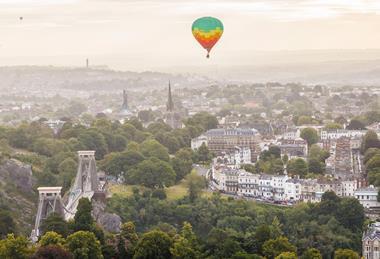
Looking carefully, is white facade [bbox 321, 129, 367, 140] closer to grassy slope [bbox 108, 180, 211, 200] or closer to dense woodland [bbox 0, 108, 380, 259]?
dense woodland [bbox 0, 108, 380, 259]

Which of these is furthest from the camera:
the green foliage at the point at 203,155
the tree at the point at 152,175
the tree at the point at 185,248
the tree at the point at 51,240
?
the green foliage at the point at 203,155

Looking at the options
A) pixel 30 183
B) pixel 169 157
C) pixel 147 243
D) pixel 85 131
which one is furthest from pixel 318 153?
pixel 147 243

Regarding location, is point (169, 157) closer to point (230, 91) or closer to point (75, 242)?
point (75, 242)

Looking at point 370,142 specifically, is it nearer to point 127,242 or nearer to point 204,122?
point 204,122

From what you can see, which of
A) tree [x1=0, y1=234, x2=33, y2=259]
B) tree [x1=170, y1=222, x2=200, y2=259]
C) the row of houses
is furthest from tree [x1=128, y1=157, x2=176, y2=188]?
tree [x1=0, y1=234, x2=33, y2=259]

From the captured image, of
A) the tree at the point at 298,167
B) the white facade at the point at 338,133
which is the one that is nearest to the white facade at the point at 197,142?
the white facade at the point at 338,133

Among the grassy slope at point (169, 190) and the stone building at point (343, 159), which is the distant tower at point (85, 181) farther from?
the stone building at point (343, 159)

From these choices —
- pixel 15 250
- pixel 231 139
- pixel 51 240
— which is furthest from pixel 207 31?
pixel 15 250
